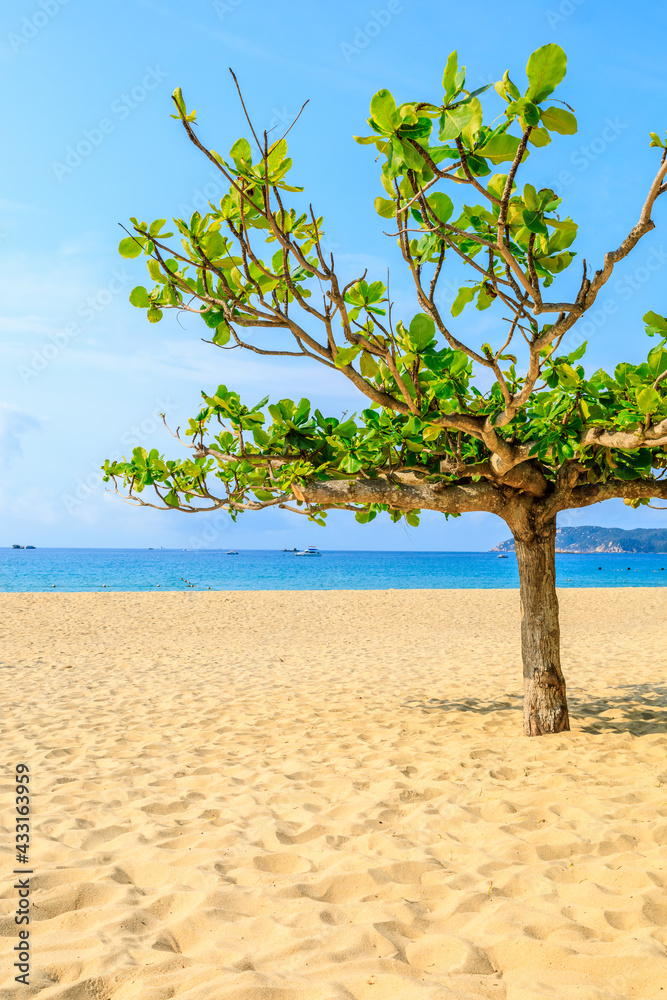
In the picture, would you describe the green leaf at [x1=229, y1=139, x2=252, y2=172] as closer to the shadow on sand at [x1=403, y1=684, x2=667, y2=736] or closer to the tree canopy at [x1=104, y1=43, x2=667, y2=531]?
the tree canopy at [x1=104, y1=43, x2=667, y2=531]

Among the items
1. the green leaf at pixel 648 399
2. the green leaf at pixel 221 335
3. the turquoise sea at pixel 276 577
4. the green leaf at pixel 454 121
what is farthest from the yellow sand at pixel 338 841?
the turquoise sea at pixel 276 577

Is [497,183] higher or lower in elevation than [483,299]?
higher

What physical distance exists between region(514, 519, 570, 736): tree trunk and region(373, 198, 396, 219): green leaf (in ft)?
11.9

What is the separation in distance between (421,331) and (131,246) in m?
1.61

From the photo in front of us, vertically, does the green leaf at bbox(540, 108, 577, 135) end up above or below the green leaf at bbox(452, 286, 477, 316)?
above

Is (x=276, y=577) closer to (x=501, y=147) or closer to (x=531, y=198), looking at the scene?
(x=531, y=198)

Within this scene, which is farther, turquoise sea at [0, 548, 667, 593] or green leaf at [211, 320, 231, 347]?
turquoise sea at [0, 548, 667, 593]

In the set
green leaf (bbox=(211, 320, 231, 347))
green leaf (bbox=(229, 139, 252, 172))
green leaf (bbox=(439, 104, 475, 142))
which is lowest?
green leaf (bbox=(211, 320, 231, 347))

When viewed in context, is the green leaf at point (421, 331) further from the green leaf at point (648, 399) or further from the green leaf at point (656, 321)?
the green leaf at point (656, 321)

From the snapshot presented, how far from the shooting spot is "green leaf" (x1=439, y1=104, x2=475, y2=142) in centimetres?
218

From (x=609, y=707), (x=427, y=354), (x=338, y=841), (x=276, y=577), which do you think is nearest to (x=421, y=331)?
(x=427, y=354)

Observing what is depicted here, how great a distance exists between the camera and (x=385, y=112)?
7.38 ft

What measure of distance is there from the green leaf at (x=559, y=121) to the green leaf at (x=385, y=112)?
548 mm

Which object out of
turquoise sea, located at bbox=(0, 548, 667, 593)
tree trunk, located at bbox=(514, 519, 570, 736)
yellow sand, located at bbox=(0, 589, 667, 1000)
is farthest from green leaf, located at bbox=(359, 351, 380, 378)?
turquoise sea, located at bbox=(0, 548, 667, 593)
